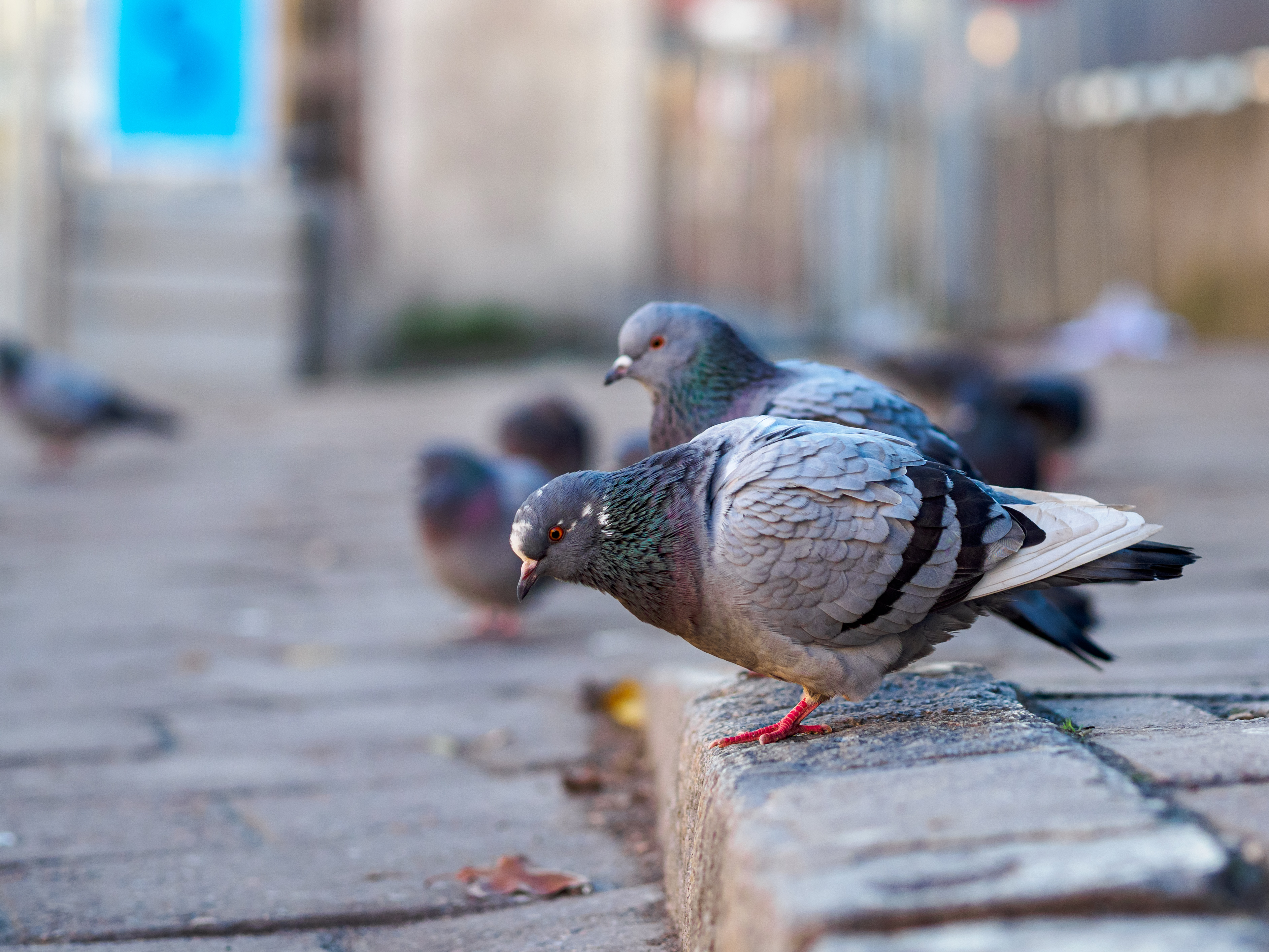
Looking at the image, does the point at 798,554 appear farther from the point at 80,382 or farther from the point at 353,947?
the point at 80,382

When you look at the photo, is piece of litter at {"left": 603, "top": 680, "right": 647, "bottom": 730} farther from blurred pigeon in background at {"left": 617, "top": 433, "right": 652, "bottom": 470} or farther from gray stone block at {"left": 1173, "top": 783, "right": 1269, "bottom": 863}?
gray stone block at {"left": 1173, "top": 783, "right": 1269, "bottom": 863}

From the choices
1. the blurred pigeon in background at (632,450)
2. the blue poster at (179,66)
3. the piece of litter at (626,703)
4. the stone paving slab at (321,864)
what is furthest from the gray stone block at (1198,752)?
the blue poster at (179,66)

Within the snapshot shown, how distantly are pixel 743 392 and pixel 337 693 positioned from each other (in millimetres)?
1657

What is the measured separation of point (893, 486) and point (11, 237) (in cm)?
998

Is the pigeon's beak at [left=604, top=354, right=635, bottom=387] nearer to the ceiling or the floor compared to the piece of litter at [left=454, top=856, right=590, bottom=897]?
nearer to the ceiling

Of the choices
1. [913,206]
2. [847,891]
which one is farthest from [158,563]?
[913,206]

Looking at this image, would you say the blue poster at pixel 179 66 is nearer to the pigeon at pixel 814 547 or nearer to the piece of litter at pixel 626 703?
the piece of litter at pixel 626 703

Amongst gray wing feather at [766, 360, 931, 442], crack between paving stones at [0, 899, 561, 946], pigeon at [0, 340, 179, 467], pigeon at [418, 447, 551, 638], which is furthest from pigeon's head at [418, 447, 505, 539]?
pigeon at [0, 340, 179, 467]

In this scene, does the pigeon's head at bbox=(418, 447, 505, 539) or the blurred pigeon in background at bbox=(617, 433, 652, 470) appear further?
the pigeon's head at bbox=(418, 447, 505, 539)

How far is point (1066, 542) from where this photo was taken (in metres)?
1.97

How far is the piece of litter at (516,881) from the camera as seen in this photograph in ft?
7.60

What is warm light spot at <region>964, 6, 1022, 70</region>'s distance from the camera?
12.0 meters

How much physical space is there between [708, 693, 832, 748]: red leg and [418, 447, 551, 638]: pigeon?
2.11m

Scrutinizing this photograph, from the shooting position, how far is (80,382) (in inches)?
290
